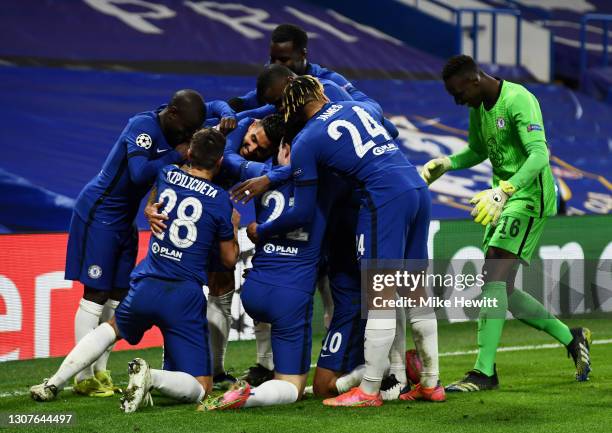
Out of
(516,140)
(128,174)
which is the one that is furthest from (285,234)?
(516,140)

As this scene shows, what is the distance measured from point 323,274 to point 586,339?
6.07 ft

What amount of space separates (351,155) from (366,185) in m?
0.19

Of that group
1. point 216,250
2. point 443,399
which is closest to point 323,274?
point 216,250

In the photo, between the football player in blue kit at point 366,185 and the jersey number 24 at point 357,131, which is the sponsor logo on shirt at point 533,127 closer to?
the football player in blue kit at point 366,185

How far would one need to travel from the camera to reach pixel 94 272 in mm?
6824

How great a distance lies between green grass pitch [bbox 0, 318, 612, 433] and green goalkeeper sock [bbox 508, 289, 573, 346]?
0.29 meters

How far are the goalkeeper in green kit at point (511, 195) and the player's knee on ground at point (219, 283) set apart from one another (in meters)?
1.48

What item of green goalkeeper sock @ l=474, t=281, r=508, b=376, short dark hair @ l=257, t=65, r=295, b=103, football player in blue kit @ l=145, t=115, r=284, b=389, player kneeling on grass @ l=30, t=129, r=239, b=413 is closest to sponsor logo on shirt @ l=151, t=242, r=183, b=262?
player kneeling on grass @ l=30, t=129, r=239, b=413

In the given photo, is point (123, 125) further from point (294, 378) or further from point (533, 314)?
point (294, 378)

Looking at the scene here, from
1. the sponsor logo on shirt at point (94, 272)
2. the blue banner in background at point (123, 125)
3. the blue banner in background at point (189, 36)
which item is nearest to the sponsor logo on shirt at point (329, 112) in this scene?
the sponsor logo on shirt at point (94, 272)

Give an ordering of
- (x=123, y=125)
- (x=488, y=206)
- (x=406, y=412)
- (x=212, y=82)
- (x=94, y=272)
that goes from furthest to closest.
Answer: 1. (x=212, y=82)
2. (x=123, y=125)
3. (x=94, y=272)
4. (x=488, y=206)
5. (x=406, y=412)

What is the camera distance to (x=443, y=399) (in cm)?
621

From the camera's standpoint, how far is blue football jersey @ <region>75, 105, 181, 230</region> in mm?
6488

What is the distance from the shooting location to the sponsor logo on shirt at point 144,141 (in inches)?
256
